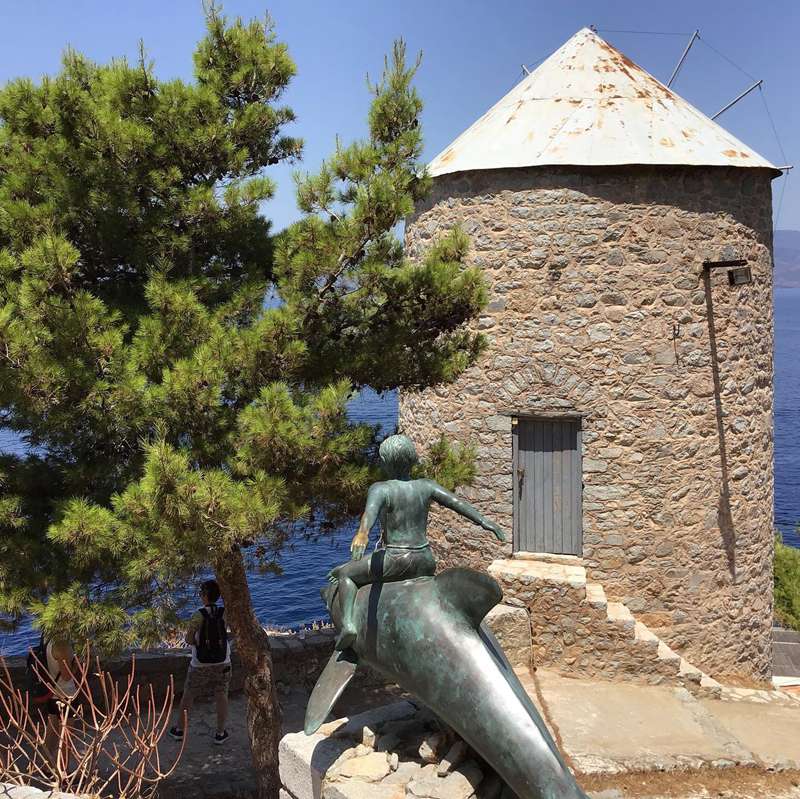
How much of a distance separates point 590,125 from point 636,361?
276cm

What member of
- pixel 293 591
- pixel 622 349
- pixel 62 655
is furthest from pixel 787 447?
pixel 62 655

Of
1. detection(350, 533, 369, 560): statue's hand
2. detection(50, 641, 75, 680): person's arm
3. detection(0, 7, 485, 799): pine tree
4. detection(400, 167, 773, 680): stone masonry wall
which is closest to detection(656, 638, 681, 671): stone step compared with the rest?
detection(400, 167, 773, 680): stone masonry wall

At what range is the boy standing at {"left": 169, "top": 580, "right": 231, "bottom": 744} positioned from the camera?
26.6 feet

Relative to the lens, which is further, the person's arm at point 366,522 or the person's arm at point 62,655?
the person's arm at point 62,655

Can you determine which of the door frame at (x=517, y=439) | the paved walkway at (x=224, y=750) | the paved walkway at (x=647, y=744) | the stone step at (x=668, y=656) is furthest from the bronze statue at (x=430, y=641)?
the door frame at (x=517, y=439)

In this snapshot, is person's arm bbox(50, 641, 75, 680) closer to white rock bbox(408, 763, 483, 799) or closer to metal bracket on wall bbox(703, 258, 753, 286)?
white rock bbox(408, 763, 483, 799)

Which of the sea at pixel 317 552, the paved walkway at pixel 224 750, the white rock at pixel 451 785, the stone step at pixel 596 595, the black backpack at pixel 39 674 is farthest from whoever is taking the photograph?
the sea at pixel 317 552

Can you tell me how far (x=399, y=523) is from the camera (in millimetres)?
5008

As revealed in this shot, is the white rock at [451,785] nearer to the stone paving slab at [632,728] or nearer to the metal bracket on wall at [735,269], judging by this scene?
the stone paving slab at [632,728]

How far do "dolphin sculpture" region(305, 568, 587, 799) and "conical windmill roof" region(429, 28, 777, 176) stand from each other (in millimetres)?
5995

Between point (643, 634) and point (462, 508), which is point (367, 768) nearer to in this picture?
point (462, 508)

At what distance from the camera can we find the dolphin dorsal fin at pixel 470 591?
459 centimetres

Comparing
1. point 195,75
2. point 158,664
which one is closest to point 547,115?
point 195,75

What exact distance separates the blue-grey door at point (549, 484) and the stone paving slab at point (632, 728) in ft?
6.14
